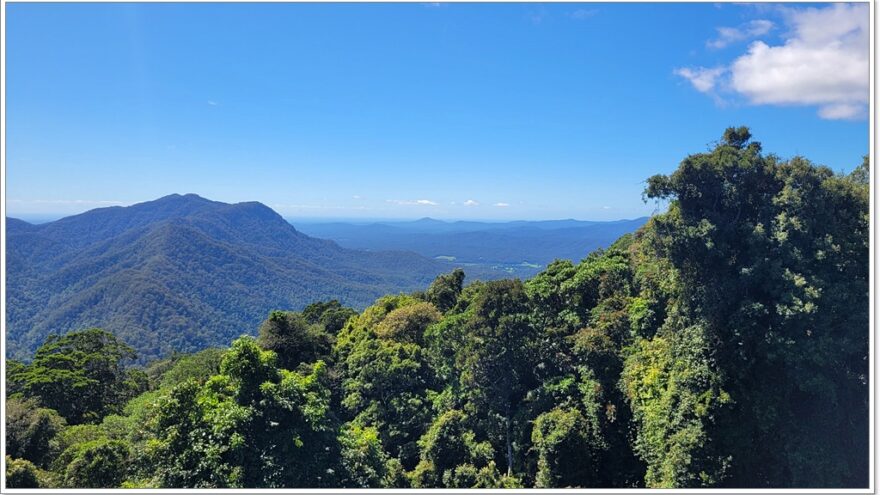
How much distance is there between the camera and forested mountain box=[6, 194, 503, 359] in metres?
92.8

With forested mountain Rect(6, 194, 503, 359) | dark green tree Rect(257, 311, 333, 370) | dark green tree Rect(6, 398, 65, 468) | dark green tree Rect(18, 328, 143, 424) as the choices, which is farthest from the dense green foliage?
forested mountain Rect(6, 194, 503, 359)

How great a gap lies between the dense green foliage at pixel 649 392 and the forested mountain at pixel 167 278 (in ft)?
274

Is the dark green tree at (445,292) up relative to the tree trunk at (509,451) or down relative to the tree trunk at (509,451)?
up

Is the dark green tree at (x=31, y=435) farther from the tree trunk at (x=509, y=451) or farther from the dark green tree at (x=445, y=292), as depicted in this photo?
the dark green tree at (x=445, y=292)

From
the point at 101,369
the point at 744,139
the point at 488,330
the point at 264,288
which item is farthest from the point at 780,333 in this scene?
the point at 264,288

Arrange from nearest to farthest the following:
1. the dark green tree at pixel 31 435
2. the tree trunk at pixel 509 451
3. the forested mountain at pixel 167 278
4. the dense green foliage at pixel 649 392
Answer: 1. the dense green foliage at pixel 649 392
2. the dark green tree at pixel 31 435
3. the tree trunk at pixel 509 451
4. the forested mountain at pixel 167 278

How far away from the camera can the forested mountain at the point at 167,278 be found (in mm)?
92750

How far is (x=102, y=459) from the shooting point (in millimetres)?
8688

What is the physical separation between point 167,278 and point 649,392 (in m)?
130

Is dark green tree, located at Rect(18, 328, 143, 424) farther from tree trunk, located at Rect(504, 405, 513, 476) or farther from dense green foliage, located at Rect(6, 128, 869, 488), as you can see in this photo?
tree trunk, located at Rect(504, 405, 513, 476)

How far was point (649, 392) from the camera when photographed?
1066 cm

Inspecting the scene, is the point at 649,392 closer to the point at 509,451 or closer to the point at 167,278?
the point at 509,451

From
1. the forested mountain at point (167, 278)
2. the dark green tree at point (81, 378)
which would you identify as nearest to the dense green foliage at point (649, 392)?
the dark green tree at point (81, 378)

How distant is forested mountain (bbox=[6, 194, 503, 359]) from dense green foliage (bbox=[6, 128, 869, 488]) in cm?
8348
